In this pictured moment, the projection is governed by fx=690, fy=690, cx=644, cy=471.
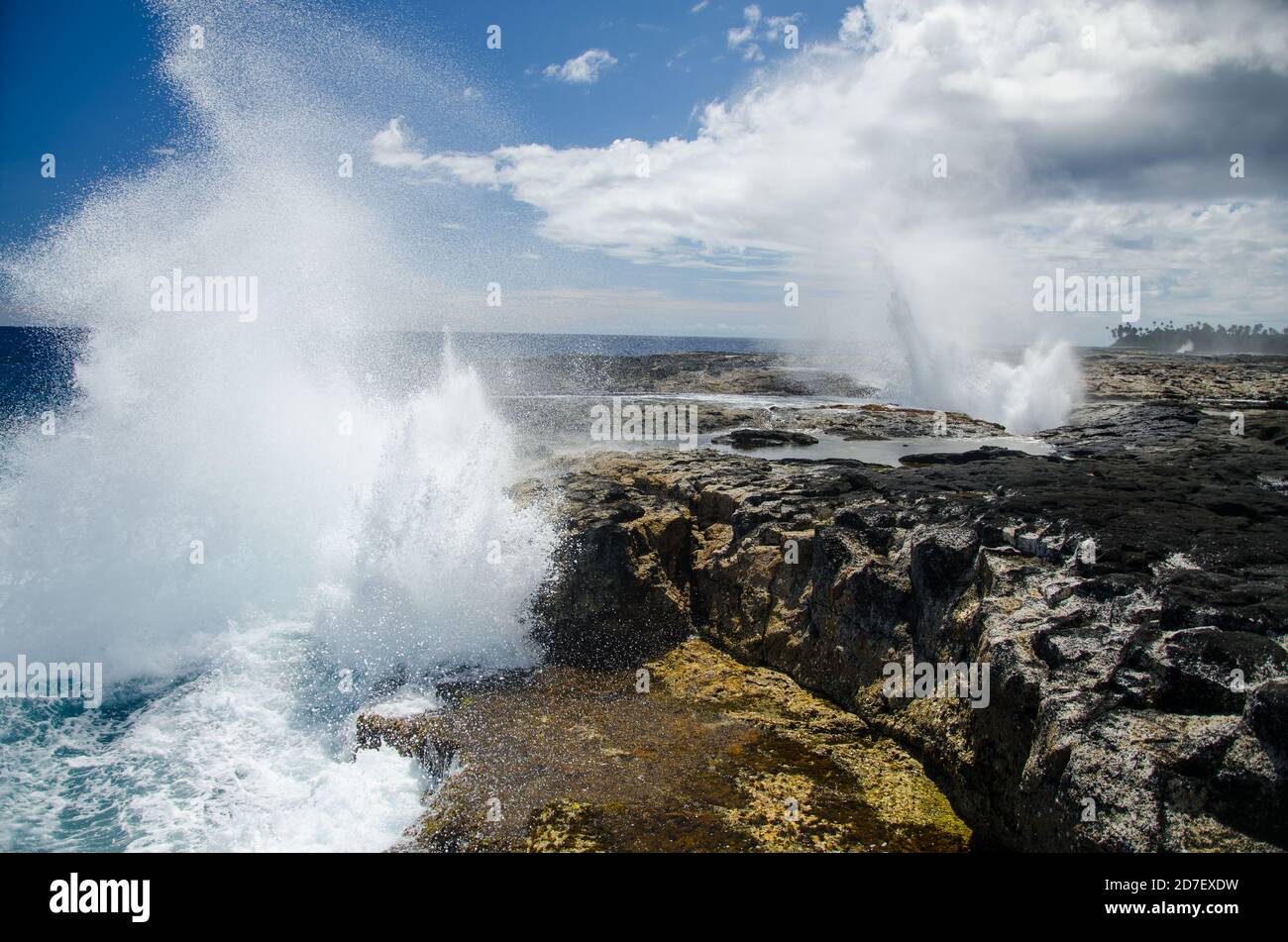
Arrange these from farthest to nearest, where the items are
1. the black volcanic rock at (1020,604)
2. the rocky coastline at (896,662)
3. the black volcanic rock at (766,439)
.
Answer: the black volcanic rock at (766,439) < the rocky coastline at (896,662) < the black volcanic rock at (1020,604)

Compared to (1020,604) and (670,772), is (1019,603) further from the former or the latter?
(670,772)

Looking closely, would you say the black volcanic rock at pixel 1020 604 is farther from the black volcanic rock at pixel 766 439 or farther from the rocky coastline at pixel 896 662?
the black volcanic rock at pixel 766 439

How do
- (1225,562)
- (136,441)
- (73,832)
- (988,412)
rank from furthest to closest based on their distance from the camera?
1. (988,412)
2. (136,441)
3. (73,832)
4. (1225,562)

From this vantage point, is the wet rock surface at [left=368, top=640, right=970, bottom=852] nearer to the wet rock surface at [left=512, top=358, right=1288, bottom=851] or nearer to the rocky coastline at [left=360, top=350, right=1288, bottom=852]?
the rocky coastline at [left=360, top=350, right=1288, bottom=852]

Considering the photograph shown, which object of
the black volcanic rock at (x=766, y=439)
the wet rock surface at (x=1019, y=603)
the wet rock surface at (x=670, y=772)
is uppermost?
the black volcanic rock at (x=766, y=439)

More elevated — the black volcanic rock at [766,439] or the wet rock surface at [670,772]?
the black volcanic rock at [766,439]

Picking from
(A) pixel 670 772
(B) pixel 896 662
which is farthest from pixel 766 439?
(A) pixel 670 772

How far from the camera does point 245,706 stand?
10.4 m

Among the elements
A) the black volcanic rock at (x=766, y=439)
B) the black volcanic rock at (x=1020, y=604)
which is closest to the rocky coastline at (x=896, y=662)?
the black volcanic rock at (x=1020, y=604)

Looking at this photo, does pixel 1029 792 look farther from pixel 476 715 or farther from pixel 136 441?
pixel 136 441

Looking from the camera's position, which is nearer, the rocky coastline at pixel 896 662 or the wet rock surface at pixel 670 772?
the rocky coastline at pixel 896 662

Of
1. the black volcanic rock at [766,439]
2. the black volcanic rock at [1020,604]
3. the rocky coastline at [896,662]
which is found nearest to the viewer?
the black volcanic rock at [1020,604]

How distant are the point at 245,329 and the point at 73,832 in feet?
52.2
